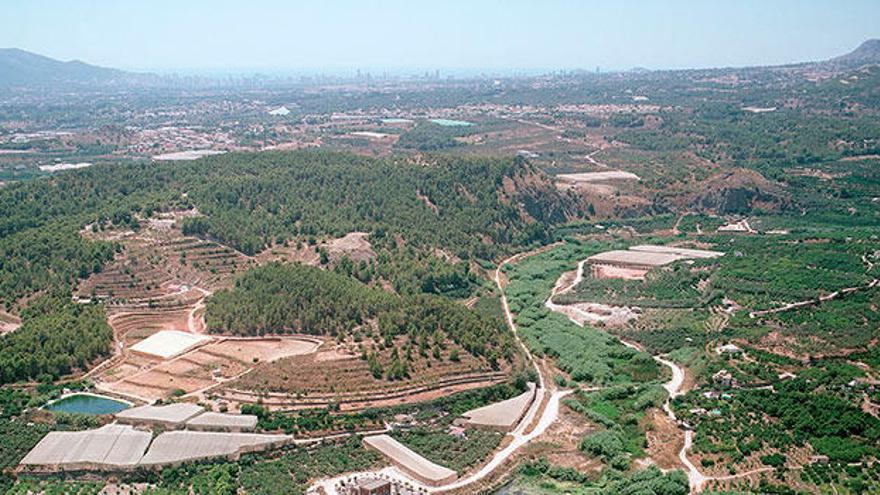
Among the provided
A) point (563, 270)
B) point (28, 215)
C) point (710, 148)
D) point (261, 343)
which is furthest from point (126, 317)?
point (710, 148)

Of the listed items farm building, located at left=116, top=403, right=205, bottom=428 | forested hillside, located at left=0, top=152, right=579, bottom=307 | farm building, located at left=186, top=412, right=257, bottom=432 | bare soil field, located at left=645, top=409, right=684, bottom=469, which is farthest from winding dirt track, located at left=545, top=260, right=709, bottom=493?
farm building, located at left=116, top=403, right=205, bottom=428

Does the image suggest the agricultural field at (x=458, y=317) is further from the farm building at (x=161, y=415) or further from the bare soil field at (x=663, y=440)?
the farm building at (x=161, y=415)

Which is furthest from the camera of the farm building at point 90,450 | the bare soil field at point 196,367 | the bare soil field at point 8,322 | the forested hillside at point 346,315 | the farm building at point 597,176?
the farm building at point 597,176

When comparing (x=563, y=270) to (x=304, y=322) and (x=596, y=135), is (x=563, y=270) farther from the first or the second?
(x=596, y=135)

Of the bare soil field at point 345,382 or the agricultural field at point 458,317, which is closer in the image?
the agricultural field at point 458,317

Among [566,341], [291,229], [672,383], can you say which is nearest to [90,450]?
[566,341]

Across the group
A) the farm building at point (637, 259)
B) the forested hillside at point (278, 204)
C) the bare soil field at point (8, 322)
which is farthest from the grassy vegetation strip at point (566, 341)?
the bare soil field at point (8, 322)

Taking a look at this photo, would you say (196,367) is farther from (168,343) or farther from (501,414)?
(501,414)

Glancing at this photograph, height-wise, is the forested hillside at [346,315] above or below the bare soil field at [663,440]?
above

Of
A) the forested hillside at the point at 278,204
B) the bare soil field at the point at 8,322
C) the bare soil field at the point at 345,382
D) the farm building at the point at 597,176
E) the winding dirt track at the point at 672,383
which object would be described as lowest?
the winding dirt track at the point at 672,383
